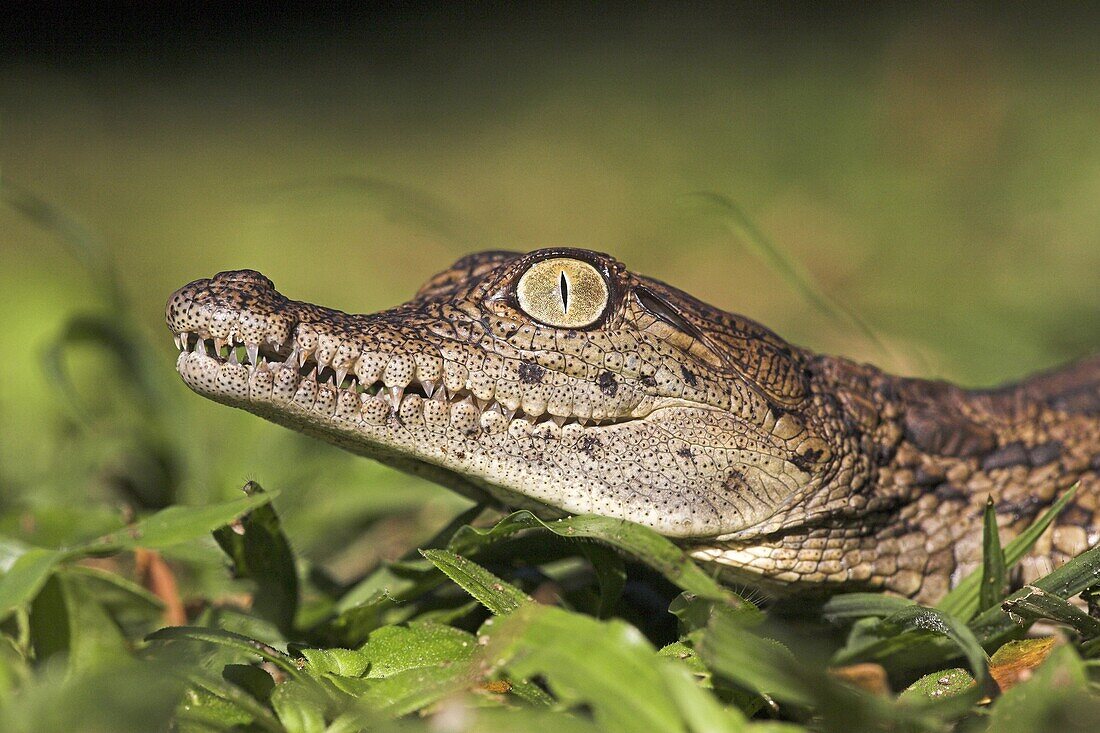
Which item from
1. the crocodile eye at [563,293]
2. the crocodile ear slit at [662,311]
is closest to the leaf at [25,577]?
the crocodile eye at [563,293]

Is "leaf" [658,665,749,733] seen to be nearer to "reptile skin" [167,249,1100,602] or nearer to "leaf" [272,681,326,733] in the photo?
"leaf" [272,681,326,733]

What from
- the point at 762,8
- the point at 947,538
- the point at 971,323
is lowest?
the point at 947,538

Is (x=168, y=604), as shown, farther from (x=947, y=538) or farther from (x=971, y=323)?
(x=971, y=323)

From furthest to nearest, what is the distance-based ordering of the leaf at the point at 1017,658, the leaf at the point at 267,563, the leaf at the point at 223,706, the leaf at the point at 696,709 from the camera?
the leaf at the point at 267,563, the leaf at the point at 1017,658, the leaf at the point at 223,706, the leaf at the point at 696,709

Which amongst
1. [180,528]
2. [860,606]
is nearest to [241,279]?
[180,528]

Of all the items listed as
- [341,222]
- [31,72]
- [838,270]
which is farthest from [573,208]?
[31,72]

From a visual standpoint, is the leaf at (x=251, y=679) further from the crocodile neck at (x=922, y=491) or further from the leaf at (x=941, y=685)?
the leaf at (x=941, y=685)

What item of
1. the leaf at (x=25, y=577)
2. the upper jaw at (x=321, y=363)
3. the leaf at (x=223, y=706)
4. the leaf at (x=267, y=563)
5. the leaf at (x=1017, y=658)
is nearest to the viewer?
the leaf at (x=223, y=706)
